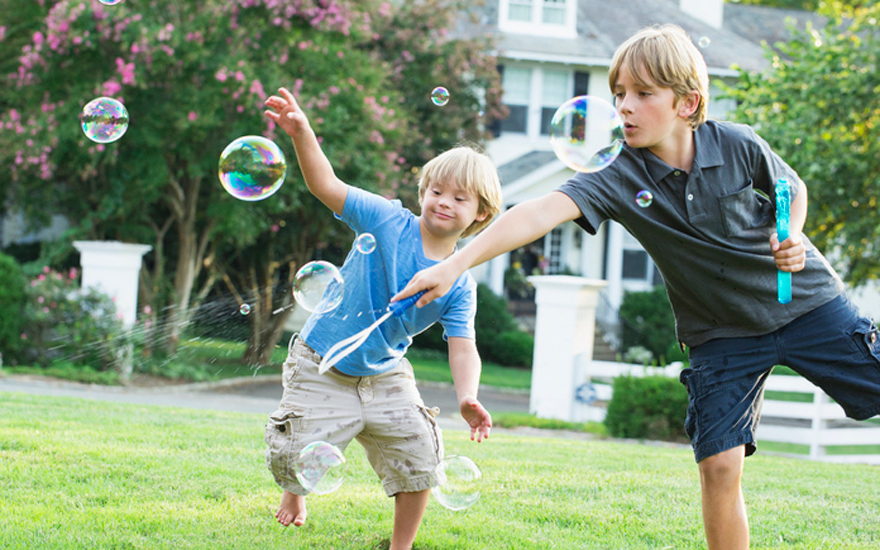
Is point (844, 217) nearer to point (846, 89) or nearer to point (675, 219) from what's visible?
point (846, 89)

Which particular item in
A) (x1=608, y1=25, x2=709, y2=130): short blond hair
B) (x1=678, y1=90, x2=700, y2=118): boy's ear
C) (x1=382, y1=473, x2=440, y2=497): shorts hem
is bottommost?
(x1=382, y1=473, x2=440, y2=497): shorts hem

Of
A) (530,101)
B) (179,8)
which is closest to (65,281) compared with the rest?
(179,8)

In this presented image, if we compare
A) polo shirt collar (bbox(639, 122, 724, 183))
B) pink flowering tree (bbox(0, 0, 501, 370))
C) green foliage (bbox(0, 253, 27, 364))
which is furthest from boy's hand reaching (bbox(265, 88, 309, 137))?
green foliage (bbox(0, 253, 27, 364))

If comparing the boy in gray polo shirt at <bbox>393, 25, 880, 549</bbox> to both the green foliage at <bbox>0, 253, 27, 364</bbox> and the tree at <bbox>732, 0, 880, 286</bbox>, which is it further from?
the tree at <bbox>732, 0, 880, 286</bbox>

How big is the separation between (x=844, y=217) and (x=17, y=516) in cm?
1327

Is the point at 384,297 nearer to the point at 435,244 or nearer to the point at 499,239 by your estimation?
the point at 435,244

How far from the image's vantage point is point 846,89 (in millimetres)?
12914

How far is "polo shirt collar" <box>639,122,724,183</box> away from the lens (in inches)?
117

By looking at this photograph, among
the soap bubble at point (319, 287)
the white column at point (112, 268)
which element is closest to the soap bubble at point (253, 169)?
the soap bubble at point (319, 287)

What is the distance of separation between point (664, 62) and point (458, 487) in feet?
5.88

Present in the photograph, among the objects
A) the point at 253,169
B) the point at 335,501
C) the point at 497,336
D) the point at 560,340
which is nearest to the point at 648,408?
the point at 560,340

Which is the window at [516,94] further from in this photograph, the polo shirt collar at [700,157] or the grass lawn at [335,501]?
the polo shirt collar at [700,157]

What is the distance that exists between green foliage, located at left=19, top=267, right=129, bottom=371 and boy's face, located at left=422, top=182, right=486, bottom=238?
8.41 metres

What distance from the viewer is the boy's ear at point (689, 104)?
2.94 m
